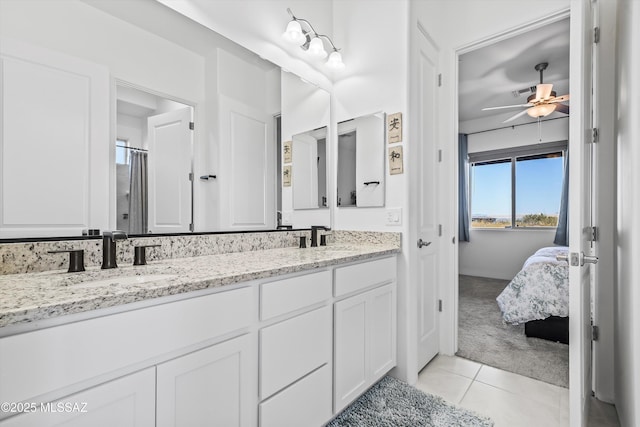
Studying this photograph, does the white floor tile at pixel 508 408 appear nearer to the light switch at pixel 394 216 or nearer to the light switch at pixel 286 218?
the light switch at pixel 394 216

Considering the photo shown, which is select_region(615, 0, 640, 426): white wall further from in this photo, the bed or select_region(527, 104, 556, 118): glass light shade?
select_region(527, 104, 556, 118): glass light shade

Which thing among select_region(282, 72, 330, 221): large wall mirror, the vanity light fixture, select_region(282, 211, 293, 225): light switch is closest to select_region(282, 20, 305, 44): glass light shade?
the vanity light fixture

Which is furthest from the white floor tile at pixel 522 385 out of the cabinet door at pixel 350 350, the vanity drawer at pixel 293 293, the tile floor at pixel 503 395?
the vanity drawer at pixel 293 293

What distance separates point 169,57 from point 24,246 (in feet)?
3.20

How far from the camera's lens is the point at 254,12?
179cm

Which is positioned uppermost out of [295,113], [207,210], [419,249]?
[295,113]

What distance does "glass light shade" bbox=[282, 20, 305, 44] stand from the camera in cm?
192

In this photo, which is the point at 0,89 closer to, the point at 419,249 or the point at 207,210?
the point at 207,210

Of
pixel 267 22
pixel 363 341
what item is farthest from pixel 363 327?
pixel 267 22

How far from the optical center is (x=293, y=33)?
193 centimetres

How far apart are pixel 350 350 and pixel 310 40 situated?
201 centimetres

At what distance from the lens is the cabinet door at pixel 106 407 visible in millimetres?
667

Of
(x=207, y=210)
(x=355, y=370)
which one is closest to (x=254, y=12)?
(x=207, y=210)

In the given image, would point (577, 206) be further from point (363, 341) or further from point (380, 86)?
point (380, 86)
